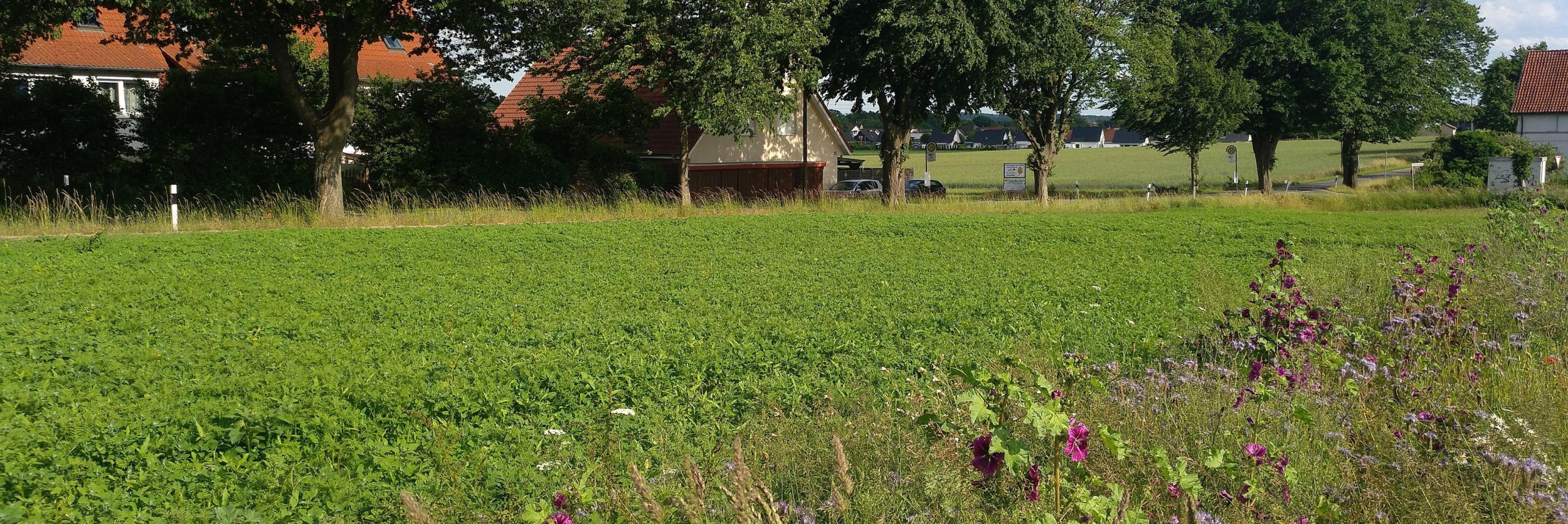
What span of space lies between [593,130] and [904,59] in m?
8.74

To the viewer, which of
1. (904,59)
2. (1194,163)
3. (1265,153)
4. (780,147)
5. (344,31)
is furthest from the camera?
(1265,153)

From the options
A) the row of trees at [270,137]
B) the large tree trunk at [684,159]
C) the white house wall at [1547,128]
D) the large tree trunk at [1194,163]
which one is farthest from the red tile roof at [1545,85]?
the row of trees at [270,137]

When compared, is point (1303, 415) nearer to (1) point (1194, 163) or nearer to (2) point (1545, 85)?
(1) point (1194, 163)

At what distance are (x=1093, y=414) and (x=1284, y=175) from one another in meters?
62.3

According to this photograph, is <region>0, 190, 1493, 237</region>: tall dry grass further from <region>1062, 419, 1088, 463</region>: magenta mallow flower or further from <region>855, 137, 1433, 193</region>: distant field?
<region>855, 137, 1433, 193</region>: distant field

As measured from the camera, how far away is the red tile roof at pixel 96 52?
31.1 m

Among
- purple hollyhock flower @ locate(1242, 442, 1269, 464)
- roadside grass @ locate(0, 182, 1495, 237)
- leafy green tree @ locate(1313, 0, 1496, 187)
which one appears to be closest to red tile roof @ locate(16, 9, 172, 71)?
roadside grass @ locate(0, 182, 1495, 237)

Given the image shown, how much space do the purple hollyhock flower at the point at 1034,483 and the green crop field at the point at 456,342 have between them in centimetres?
167

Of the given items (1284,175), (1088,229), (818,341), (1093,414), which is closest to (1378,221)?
(1088,229)

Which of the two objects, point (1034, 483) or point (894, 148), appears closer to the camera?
point (1034, 483)

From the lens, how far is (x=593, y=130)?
28.5 m

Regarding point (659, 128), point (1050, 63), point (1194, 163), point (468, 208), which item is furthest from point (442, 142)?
point (1194, 163)

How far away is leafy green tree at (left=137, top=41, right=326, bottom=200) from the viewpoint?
21.9 meters

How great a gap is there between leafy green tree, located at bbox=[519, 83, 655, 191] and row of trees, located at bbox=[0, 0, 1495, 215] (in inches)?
40.6
